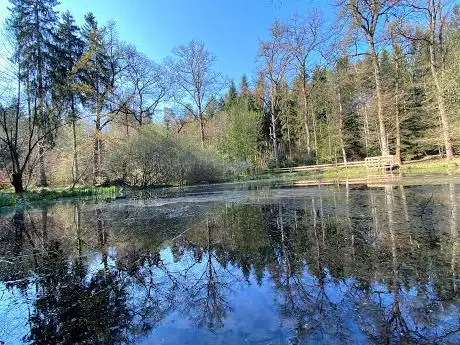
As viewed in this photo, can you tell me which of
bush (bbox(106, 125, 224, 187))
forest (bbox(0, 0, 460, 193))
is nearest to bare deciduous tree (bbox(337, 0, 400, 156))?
forest (bbox(0, 0, 460, 193))

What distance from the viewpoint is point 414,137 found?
3212cm

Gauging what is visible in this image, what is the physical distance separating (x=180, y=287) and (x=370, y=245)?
8.55 feet

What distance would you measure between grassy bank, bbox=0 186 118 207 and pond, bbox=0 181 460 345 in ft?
32.9

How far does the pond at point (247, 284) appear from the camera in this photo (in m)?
2.60

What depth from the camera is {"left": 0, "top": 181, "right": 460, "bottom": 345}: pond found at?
2602 mm

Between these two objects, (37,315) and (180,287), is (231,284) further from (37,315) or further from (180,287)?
(37,315)

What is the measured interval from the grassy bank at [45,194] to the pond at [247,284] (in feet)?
32.9

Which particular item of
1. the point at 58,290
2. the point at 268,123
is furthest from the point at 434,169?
the point at 268,123

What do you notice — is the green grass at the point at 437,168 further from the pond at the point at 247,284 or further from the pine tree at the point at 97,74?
the pine tree at the point at 97,74

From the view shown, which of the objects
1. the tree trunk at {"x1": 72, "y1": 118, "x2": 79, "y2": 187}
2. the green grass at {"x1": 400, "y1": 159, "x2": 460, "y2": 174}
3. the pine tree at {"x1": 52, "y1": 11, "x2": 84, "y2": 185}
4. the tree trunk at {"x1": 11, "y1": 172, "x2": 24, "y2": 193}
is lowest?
the green grass at {"x1": 400, "y1": 159, "x2": 460, "y2": 174}

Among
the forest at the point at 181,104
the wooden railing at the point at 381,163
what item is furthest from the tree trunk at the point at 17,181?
the wooden railing at the point at 381,163

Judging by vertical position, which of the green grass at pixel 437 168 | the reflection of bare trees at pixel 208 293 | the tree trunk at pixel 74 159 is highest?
the tree trunk at pixel 74 159

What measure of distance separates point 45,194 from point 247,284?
17.7 metres

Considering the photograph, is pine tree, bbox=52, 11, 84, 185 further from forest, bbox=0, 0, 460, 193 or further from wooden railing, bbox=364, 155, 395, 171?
wooden railing, bbox=364, 155, 395, 171
